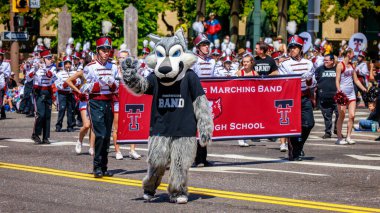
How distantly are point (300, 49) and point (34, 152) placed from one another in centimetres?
524

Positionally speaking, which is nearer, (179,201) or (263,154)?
(179,201)

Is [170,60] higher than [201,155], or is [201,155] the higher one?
[170,60]

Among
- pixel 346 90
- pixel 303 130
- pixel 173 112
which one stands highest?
pixel 173 112

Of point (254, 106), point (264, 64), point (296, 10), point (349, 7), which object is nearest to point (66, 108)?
point (264, 64)

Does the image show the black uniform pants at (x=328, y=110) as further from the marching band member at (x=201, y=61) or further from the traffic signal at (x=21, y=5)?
the traffic signal at (x=21, y=5)

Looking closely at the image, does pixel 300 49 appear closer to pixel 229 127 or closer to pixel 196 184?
pixel 229 127

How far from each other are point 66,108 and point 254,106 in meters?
9.78

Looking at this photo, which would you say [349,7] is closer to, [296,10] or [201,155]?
[296,10]

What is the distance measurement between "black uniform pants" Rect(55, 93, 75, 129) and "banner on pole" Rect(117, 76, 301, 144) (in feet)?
29.3

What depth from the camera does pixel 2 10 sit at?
66.9 meters

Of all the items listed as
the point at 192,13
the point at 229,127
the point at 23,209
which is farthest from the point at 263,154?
the point at 192,13

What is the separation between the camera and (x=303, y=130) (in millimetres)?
17125

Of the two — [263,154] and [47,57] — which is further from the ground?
[47,57]

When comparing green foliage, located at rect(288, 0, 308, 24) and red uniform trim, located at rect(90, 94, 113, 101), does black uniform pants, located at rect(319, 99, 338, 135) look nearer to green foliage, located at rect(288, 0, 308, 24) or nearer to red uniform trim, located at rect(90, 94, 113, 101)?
red uniform trim, located at rect(90, 94, 113, 101)
